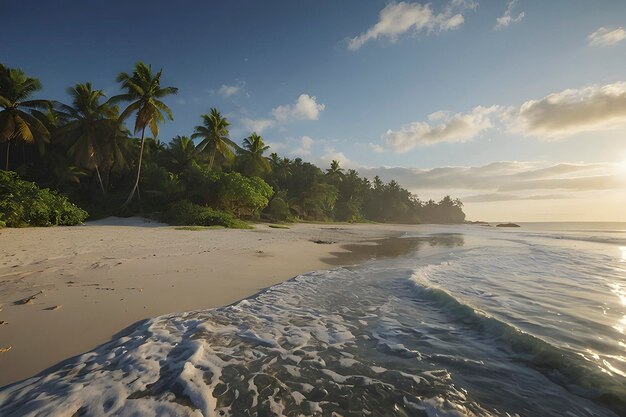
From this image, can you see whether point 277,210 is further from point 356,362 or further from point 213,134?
point 356,362

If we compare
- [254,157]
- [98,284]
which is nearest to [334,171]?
[254,157]

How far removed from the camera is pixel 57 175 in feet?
83.9

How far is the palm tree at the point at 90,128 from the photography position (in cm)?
2575

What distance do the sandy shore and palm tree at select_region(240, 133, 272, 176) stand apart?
1067 inches

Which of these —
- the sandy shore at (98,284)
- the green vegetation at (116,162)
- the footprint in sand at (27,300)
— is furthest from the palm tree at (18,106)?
the footprint in sand at (27,300)

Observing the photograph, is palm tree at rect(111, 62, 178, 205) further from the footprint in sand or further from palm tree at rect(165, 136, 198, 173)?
the footprint in sand

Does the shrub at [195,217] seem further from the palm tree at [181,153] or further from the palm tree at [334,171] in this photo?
the palm tree at [334,171]

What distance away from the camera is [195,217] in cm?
2053

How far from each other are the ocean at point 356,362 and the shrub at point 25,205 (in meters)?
14.9

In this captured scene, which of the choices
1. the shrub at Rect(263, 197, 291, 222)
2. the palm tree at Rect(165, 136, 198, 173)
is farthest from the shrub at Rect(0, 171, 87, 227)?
the shrub at Rect(263, 197, 291, 222)

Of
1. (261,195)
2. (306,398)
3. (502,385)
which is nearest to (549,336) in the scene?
(502,385)

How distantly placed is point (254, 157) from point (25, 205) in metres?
26.0

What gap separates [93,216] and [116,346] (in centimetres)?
2507

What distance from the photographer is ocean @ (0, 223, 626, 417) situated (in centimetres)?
243
